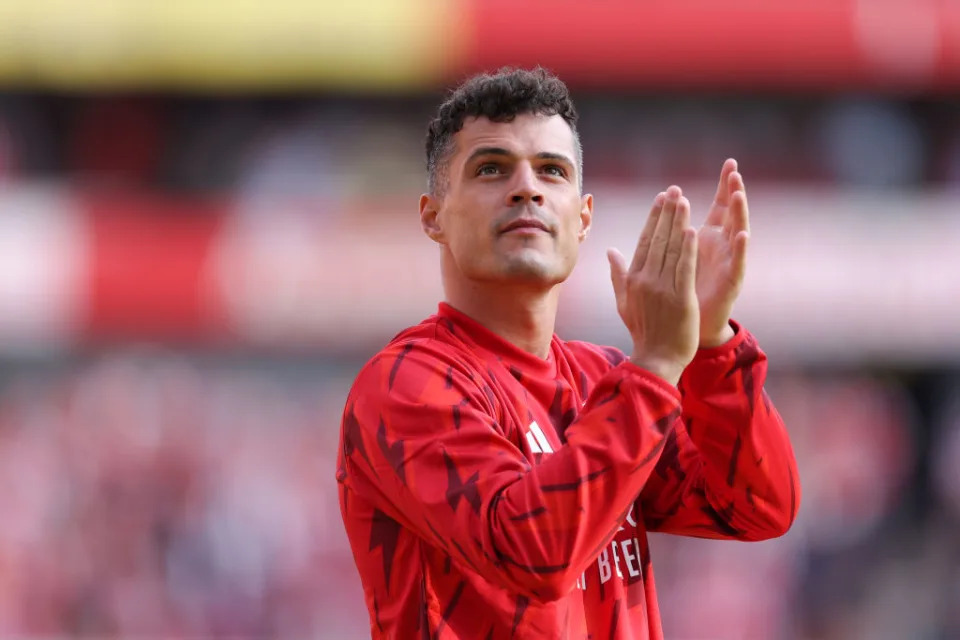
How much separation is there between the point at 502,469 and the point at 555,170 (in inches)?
24.0

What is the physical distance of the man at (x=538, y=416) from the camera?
1938 mm

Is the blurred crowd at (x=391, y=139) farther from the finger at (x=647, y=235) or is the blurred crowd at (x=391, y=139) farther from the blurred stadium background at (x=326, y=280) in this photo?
the finger at (x=647, y=235)

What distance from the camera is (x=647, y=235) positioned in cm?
205

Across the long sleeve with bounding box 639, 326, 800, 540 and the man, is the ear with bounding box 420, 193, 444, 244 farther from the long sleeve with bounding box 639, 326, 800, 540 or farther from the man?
the long sleeve with bounding box 639, 326, 800, 540

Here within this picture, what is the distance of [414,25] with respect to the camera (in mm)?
10898

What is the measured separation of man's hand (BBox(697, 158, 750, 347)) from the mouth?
28 cm

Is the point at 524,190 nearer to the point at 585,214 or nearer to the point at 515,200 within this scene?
the point at 515,200

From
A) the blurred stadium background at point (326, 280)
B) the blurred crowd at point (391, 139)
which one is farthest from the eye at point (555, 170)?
the blurred crowd at point (391, 139)

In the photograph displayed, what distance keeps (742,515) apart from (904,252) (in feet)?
30.1

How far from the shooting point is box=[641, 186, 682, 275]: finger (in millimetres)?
2027

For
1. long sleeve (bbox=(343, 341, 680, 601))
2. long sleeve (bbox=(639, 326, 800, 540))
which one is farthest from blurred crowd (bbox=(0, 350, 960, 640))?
long sleeve (bbox=(343, 341, 680, 601))

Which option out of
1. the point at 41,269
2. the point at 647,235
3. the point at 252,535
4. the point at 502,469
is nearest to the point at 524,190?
the point at 647,235

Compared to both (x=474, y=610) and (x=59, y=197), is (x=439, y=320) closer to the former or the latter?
(x=474, y=610)

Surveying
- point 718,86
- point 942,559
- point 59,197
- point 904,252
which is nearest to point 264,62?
point 59,197
